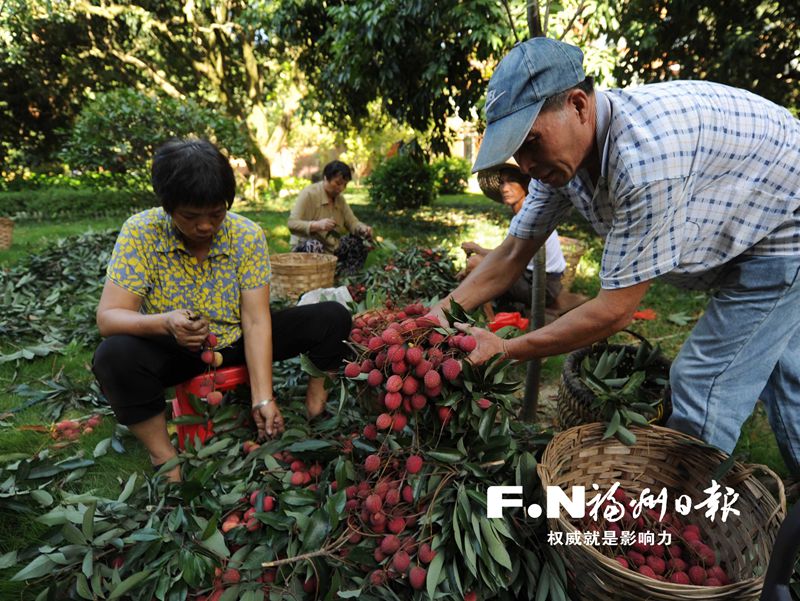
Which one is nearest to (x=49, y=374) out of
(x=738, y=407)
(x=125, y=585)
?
(x=125, y=585)

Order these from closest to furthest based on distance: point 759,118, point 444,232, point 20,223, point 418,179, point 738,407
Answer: point 759,118 < point 738,407 < point 444,232 < point 20,223 < point 418,179

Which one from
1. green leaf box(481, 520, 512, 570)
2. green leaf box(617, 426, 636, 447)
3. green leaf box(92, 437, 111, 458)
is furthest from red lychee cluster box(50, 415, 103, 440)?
green leaf box(617, 426, 636, 447)

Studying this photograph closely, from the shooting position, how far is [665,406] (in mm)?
1888

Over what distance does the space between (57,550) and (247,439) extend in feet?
2.32

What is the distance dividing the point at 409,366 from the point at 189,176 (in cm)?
94

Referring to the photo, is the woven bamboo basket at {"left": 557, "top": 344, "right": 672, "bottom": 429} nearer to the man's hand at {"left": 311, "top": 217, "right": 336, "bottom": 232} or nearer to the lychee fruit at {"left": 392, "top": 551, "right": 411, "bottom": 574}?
the lychee fruit at {"left": 392, "top": 551, "right": 411, "bottom": 574}

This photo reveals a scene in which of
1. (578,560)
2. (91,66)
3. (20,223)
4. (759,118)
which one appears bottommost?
(20,223)

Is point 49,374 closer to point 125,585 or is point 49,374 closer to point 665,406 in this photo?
point 125,585

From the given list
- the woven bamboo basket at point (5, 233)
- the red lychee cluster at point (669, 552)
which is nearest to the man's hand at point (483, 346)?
the red lychee cluster at point (669, 552)

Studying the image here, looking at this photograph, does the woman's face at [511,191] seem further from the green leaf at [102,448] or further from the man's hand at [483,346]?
the green leaf at [102,448]

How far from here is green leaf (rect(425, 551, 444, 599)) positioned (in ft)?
4.24

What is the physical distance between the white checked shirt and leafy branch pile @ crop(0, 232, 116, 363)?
3.22m

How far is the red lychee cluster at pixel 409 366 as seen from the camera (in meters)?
1.40

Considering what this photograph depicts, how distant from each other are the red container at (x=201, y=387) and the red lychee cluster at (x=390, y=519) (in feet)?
2.50
